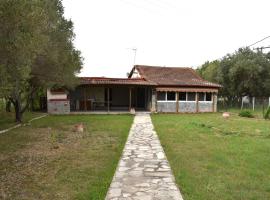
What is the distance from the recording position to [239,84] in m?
35.9

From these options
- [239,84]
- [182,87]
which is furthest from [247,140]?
[239,84]

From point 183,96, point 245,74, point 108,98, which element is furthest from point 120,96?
point 245,74

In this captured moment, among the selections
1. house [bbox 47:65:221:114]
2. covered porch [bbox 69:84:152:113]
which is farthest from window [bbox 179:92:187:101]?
covered porch [bbox 69:84:152:113]

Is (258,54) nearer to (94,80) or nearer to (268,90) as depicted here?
(268,90)

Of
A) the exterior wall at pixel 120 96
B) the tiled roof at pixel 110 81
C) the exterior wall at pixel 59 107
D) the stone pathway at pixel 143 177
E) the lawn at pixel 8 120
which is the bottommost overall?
the stone pathway at pixel 143 177

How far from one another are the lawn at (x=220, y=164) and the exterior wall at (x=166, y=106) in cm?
1356

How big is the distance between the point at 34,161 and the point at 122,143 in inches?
146

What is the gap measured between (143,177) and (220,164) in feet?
8.17

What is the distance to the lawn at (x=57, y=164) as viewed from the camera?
620 cm

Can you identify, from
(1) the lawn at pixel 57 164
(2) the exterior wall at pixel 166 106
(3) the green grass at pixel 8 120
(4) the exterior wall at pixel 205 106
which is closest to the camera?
(1) the lawn at pixel 57 164

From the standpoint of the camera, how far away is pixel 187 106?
28719 mm

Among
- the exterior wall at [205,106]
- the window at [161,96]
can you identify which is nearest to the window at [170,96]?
the window at [161,96]

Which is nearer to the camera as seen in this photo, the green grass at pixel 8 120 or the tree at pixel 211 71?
the green grass at pixel 8 120

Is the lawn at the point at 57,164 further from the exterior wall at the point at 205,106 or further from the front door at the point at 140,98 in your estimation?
the front door at the point at 140,98
